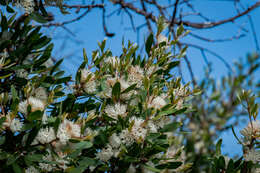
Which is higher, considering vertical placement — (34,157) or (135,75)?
(135,75)

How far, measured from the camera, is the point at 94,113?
36.5 inches

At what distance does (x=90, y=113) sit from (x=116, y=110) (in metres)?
0.09

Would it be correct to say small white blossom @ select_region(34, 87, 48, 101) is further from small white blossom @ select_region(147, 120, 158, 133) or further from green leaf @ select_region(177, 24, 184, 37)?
green leaf @ select_region(177, 24, 184, 37)

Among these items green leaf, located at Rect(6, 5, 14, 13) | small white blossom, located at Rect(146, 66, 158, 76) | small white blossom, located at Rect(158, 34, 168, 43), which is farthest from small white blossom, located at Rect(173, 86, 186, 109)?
green leaf, located at Rect(6, 5, 14, 13)

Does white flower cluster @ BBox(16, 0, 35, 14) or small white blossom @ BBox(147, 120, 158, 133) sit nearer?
small white blossom @ BBox(147, 120, 158, 133)

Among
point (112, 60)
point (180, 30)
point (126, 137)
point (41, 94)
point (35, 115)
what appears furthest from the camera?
point (180, 30)

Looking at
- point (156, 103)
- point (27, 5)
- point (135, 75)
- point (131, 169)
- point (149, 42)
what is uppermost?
point (27, 5)

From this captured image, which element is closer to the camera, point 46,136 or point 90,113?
point 46,136

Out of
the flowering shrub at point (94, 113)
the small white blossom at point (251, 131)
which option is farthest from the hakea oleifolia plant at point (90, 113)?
the small white blossom at point (251, 131)

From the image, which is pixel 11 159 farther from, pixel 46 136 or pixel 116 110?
pixel 116 110

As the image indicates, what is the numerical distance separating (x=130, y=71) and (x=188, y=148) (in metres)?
1.84

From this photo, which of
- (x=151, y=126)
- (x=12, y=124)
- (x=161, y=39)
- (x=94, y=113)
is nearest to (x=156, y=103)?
(x=151, y=126)

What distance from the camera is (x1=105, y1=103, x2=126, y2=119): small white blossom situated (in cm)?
88

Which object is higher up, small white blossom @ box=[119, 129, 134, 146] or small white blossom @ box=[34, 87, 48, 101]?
small white blossom @ box=[34, 87, 48, 101]
